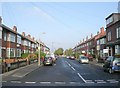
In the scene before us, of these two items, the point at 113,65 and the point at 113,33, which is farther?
the point at 113,33

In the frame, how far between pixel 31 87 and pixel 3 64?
442 inches

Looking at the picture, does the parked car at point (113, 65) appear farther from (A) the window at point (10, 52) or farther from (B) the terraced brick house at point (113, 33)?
(A) the window at point (10, 52)

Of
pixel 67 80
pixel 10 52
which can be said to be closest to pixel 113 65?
pixel 67 80

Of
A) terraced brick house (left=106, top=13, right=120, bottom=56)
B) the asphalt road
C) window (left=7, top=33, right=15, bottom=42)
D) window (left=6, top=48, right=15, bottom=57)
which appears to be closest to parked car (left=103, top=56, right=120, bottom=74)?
the asphalt road

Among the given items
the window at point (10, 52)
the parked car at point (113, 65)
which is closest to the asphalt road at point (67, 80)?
the parked car at point (113, 65)

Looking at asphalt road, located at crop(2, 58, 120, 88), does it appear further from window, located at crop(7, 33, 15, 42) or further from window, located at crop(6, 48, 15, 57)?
window, located at crop(7, 33, 15, 42)

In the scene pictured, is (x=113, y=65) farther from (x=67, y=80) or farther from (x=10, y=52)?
(x=10, y=52)

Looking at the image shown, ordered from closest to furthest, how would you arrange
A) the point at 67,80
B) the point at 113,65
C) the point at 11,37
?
the point at 67,80 → the point at 113,65 → the point at 11,37

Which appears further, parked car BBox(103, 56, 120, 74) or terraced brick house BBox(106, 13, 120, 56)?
terraced brick house BBox(106, 13, 120, 56)

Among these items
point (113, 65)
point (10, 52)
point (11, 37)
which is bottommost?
point (113, 65)

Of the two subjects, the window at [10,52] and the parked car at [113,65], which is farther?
the window at [10,52]

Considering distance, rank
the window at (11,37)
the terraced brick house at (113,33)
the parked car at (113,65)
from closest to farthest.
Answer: the parked car at (113,65)
the terraced brick house at (113,33)
the window at (11,37)

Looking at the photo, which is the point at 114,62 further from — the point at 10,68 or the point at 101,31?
the point at 101,31

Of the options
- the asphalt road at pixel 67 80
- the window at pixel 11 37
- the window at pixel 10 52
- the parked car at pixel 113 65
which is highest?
the window at pixel 11 37
